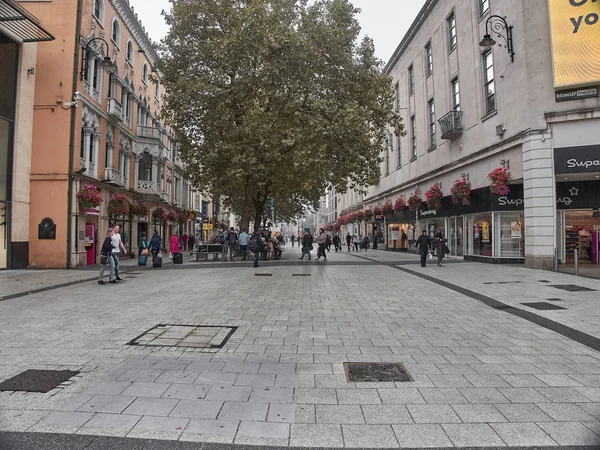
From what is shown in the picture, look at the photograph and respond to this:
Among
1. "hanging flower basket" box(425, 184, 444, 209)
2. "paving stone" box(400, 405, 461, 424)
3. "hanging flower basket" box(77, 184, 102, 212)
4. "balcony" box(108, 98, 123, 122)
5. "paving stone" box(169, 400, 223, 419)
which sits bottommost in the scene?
"paving stone" box(400, 405, 461, 424)

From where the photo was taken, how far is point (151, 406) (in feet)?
11.1

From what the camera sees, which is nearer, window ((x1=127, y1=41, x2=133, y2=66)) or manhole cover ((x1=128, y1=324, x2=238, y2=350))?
manhole cover ((x1=128, y1=324, x2=238, y2=350))

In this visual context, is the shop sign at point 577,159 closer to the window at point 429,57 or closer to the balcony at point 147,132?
the window at point 429,57

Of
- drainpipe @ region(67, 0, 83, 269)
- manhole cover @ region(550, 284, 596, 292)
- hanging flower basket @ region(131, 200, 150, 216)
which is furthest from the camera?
hanging flower basket @ region(131, 200, 150, 216)

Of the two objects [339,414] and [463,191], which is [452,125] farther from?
[339,414]

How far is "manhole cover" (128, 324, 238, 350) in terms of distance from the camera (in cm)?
534

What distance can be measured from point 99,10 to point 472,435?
24.6 meters

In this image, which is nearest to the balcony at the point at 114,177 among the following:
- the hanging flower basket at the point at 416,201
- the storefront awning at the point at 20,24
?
the storefront awning at the point at 20,24

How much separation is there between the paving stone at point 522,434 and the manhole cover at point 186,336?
347cm

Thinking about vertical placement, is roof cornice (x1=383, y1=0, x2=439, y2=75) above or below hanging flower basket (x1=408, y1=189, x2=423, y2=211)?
above

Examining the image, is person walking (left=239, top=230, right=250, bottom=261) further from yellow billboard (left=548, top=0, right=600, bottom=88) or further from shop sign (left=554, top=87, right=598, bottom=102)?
yellow billboard (left=548, top=0, right=600, bottom=88)

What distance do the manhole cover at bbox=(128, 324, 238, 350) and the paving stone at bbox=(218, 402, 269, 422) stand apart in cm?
184

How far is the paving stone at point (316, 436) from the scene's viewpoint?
9.18 ft

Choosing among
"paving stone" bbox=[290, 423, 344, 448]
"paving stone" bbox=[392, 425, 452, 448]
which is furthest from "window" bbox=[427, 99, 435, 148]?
"paving stone" bbox=[290, 423, 344, 448]
